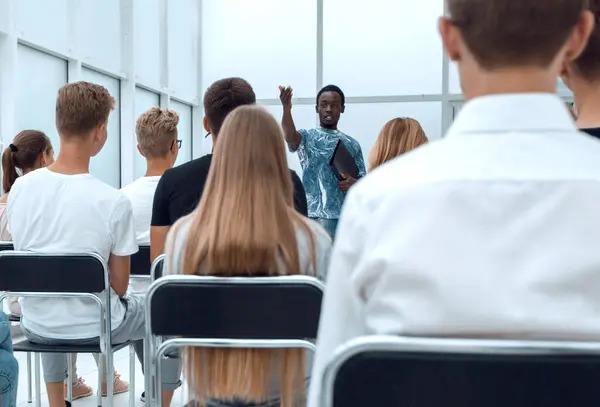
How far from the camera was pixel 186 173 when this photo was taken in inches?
90.2

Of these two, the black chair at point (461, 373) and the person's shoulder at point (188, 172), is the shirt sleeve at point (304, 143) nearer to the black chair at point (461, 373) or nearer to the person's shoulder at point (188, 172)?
the person's shoulder at point (188, 172)

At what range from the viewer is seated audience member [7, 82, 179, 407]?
2275 mm

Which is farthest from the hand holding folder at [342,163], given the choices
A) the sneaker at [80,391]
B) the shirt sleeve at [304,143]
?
the sneaker at [80,391]

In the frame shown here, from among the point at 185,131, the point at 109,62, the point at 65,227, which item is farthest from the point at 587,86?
the point at 185,131

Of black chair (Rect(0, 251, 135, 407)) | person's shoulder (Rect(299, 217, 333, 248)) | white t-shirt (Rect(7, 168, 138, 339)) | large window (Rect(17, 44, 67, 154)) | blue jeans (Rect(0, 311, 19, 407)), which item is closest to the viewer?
person's shoulder (Rect(299, 217, 333, 248))

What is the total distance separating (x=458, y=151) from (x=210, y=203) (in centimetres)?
89

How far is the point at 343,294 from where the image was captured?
804 mm

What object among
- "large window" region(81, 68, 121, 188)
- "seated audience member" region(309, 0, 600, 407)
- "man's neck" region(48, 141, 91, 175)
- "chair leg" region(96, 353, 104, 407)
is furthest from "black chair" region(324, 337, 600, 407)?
"large window" region(81, 68, 121, 188)

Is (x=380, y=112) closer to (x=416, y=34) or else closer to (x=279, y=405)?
(x=416, y=34)

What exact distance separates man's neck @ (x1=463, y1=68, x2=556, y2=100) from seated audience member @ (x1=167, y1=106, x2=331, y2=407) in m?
0.79

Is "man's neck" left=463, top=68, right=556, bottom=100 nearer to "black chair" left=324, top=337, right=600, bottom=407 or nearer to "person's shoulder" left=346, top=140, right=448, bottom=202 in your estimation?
"person's shoulder" left=346, top=140, right=448, bottom=202

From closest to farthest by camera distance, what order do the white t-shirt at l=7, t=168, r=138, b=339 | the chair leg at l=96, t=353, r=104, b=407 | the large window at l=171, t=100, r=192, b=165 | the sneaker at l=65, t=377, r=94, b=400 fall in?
the white t-shirt at l=7, t=168, r=138, b=339 → the chair leg at l=96, t=353, r=104, b=407 → the sneaker at l=65, t=377, r=94, b=400 → the large window at l=171, t=100, r=192, b=165

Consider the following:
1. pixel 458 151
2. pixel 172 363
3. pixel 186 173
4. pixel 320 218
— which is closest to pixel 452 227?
pixel 458 151

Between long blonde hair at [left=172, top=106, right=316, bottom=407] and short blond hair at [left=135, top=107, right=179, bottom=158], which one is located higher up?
short blond hair at [left=135, top=107, right=179, bottom=158]
